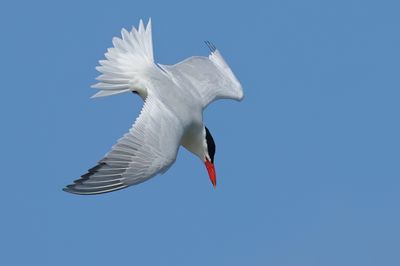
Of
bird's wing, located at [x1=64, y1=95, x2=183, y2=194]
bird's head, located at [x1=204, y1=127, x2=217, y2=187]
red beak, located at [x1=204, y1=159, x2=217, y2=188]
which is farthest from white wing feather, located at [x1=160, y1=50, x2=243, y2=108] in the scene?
bird's wing, located at [x1=64, y1=95, x2=183, y2=194]

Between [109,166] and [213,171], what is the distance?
6.82 feet

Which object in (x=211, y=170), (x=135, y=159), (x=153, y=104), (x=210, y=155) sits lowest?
(x=135, y=159)

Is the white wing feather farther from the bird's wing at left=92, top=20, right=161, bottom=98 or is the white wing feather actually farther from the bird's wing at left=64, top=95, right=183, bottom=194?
the bird's wing at left=64, top=95, right=183, bottom=194

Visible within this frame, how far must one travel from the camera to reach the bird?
11.1 metres

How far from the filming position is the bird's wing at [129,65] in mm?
12781

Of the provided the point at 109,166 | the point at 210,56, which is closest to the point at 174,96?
the point at 109,166

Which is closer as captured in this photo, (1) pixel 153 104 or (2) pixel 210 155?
(1) pixel 153 104

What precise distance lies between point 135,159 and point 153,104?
825 mm

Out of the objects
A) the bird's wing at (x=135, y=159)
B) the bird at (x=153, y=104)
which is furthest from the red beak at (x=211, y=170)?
the bird's wing at (x=135, y=159)

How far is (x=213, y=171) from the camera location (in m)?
13.0

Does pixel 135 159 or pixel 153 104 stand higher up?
pixel 153 104

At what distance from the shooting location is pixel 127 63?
13070mm

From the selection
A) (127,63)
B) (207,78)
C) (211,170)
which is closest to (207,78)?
(207,78)

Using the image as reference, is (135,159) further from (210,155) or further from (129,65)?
(129,65)
